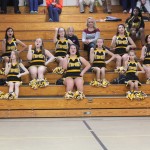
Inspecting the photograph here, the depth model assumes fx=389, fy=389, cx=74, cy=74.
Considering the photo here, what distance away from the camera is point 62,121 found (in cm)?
620

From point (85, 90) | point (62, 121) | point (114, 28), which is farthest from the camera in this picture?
point (114, 28)

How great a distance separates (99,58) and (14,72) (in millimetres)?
1678

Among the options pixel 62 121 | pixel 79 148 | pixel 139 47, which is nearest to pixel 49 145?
pixel 79 148

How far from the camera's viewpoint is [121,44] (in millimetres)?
8039

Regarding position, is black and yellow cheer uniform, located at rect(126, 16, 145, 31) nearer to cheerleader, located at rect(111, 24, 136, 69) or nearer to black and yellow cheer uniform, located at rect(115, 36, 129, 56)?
cheerleader, located at rect(111, 24, 136, 69)

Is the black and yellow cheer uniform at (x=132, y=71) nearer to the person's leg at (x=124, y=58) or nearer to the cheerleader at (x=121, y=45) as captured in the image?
the person's leg at (x=124, y=58)

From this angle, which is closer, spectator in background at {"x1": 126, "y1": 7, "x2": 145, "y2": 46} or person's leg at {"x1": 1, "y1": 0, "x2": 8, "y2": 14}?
spectator in background at {"x1": 126, "y1": 7, "x2": 145, "y2": 46}

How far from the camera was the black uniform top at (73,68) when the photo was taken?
23.3 feet

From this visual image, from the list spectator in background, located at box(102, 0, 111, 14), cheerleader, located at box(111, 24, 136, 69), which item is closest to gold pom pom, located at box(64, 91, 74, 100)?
cheerleader, located at box(111, 24, 136, 69)

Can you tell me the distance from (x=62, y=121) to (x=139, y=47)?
331 centimetres

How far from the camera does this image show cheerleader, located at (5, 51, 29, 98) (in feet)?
22.8

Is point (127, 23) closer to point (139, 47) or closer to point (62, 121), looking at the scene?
point (139, 47)

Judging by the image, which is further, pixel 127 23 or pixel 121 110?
pixel 127 23

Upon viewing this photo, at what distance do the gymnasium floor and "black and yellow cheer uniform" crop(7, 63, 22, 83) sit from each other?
983 mm
